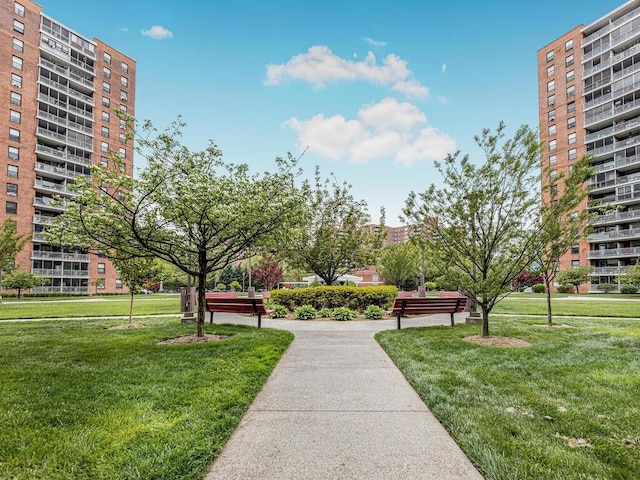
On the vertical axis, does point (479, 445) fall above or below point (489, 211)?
below

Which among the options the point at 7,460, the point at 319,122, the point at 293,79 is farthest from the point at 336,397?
the point at 319,122

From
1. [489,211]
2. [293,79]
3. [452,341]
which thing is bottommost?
[452,341]

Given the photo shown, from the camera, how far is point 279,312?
14352 mm

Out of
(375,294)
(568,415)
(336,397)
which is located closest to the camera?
(568,415)

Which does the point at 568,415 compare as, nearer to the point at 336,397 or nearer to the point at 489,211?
the point at 336,397

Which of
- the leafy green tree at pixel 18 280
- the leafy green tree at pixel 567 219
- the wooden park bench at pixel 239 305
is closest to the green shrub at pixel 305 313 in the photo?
the wooden park bench at pixel 239 305

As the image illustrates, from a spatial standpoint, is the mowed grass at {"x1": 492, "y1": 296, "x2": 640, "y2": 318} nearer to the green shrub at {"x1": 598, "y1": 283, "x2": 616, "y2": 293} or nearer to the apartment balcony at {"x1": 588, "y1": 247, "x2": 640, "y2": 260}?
the green shrub at {"x1": 598, "y1": 283, "x2": 616, "y2": 293}

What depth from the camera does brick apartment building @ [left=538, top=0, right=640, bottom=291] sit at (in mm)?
43625

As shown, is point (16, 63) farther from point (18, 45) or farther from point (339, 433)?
point (339, 433)

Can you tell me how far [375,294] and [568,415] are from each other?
11.3 m

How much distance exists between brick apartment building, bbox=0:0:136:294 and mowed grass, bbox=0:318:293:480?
124 feet

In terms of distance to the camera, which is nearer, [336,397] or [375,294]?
[336,397]

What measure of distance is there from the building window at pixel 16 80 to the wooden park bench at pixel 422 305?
175ft

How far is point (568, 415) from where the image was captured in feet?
12.8
